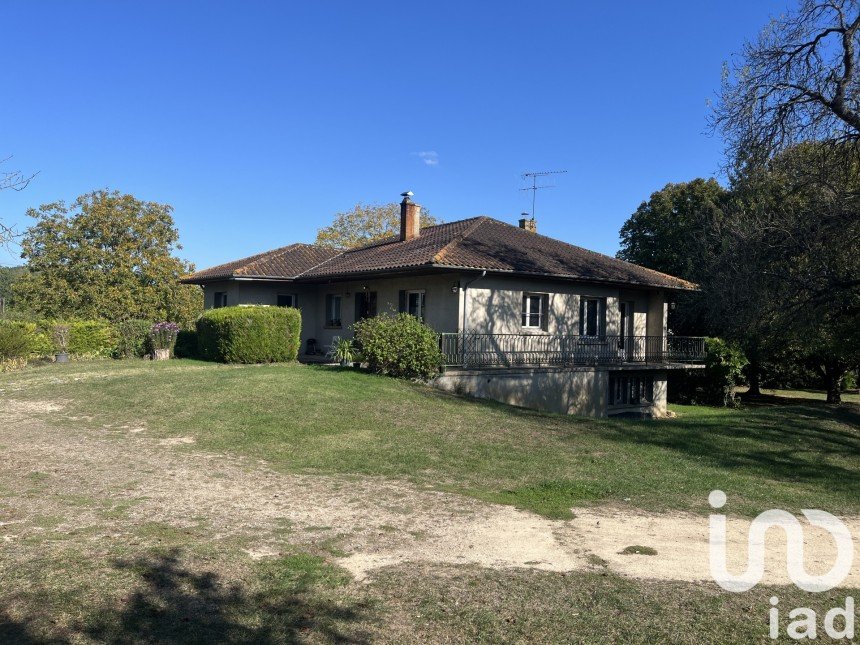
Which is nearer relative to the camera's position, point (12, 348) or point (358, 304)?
point (12, 348)

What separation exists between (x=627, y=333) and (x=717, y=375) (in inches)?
217

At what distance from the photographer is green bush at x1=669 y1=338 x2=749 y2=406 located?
28.8 metres

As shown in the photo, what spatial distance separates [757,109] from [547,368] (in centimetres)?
955

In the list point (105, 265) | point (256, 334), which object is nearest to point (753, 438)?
point (256, 334)

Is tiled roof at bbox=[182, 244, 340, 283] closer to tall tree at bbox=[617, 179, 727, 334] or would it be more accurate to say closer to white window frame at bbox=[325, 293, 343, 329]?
white window frame at bbox=[325, 293, 343, 329]

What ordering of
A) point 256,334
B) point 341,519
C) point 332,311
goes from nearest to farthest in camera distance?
point 341,519, point 256,334, point 332,311

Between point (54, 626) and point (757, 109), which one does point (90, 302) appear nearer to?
point (757, 109)

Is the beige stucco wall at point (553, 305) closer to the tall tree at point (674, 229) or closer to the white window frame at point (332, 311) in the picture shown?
the tall tree at point (674, 229)

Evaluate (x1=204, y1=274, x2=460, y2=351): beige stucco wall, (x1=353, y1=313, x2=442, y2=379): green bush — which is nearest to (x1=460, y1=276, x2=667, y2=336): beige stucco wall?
(x1=204, y1=274, x2=460, y2=351): beige stucco wall

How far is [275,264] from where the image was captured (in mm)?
29438

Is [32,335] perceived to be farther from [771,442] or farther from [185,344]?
[771,442]

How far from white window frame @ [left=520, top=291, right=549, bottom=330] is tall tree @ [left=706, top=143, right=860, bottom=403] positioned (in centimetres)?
556

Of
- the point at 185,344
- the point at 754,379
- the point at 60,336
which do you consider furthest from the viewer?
the point at 754,379

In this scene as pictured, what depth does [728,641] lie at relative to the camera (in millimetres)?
4566
